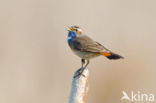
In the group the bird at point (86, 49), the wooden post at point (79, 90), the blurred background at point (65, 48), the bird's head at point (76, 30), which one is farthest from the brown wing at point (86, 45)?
the blurred background at point (65, 48)

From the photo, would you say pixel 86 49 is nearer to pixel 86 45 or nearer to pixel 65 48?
pixel 86 45

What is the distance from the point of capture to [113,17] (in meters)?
8.07

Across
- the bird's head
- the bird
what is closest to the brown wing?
the bird

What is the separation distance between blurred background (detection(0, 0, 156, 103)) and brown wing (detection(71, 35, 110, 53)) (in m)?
1.34

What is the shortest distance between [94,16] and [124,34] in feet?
1.81

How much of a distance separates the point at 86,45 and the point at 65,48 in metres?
2.39

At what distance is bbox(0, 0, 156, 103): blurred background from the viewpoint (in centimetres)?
666

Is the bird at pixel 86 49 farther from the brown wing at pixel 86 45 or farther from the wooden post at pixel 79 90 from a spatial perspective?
the wooden post at pixel 79 90

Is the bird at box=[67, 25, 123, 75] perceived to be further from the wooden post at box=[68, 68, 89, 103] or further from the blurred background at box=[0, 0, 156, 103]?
Answer: the blurred background at box=[0, 0, 156, 103]

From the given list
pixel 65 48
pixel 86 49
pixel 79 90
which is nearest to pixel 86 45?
pixel 86 49

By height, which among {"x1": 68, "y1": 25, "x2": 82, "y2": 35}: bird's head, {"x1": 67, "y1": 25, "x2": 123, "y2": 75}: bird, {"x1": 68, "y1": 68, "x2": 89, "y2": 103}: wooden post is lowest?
{"x1": 68, "y1": 68, "x2": 89, "y2": 103}: wooden post

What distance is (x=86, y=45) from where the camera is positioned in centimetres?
516

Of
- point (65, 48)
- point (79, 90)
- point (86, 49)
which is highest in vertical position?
point (65, 48)

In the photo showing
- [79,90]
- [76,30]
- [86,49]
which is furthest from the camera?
[76,30]
